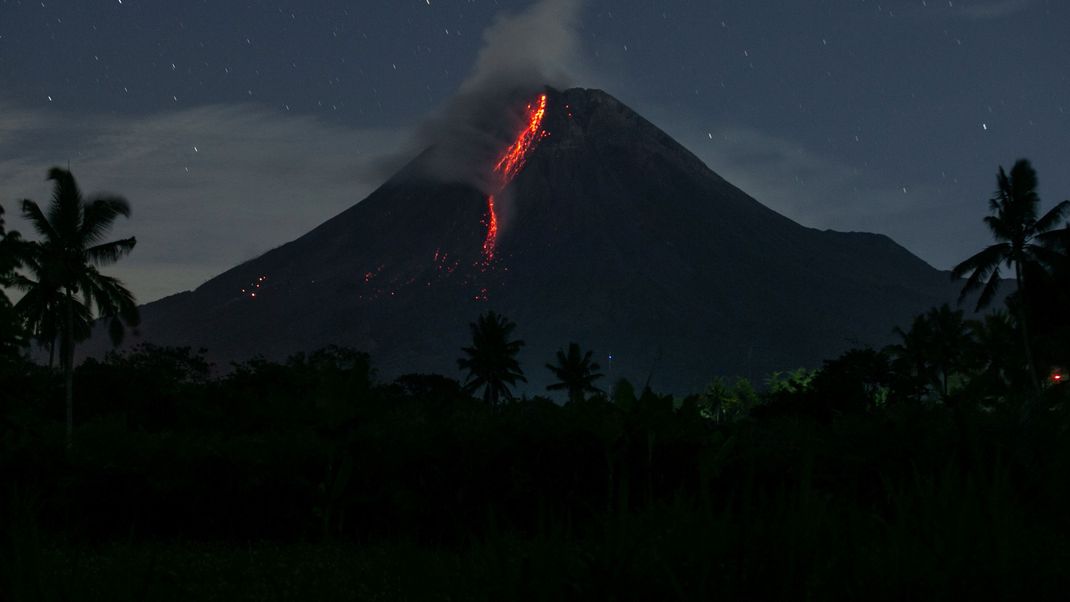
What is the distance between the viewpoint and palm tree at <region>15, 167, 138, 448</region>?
44.9 m

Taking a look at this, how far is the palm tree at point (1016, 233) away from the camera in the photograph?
2004 inches

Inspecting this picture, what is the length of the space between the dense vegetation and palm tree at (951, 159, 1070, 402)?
39526mm

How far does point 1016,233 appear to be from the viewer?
2035 inches

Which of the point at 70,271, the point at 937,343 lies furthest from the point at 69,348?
the point at 937,343

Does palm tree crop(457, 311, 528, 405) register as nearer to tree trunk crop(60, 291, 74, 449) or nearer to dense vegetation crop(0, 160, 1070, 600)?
tree trunk crop(60, 291, 74, 449)

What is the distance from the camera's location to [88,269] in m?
45.7

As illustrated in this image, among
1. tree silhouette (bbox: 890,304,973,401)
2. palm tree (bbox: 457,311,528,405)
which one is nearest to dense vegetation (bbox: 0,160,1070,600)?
tree silhouette (bbox: 890,304,973,401)

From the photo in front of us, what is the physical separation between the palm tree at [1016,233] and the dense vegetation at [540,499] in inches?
1556

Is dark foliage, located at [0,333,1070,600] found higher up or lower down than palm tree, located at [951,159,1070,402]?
lower down

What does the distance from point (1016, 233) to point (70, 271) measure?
4691cm

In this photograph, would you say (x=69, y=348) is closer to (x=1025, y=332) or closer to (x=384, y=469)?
(x=384, y=469)

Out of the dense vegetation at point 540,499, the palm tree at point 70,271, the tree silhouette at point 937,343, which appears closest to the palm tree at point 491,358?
the tree silhouette at point 937,343

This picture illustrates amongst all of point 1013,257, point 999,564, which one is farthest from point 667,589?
point 1013,257

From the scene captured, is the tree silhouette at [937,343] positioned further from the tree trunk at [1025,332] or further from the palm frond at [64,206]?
the palm frond at [64,206]
